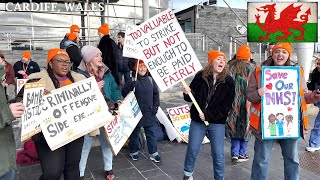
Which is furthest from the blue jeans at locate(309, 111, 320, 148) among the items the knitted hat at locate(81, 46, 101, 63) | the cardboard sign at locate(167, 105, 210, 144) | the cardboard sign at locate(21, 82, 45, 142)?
the cardboard sign at locate(21, 82, 45, 142)

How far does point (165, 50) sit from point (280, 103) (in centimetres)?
157

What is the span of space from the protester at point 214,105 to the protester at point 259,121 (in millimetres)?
378

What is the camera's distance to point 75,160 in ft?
10.6

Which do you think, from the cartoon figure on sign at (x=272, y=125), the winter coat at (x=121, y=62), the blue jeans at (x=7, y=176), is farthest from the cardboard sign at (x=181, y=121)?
the blue jeans at (x=7, y=176)

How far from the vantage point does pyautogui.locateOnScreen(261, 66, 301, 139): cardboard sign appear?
3436mm

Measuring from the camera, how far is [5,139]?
2.60m

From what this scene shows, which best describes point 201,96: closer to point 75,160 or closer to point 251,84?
point 251,84

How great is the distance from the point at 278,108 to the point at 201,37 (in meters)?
15.7

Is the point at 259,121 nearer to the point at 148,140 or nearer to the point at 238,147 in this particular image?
the point at 238,147

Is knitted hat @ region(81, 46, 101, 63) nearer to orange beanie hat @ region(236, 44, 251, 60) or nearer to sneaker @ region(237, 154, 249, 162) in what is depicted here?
orange beanie hat @ region(236, 44, 251, 60)

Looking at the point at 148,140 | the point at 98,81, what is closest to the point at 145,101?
the point at 148,140

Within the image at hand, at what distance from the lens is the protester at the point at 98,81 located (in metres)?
3.89

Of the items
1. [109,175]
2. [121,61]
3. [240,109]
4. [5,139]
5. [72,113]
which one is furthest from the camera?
[121,61]

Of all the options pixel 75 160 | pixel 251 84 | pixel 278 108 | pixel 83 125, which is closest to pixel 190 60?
pixel 251 84
